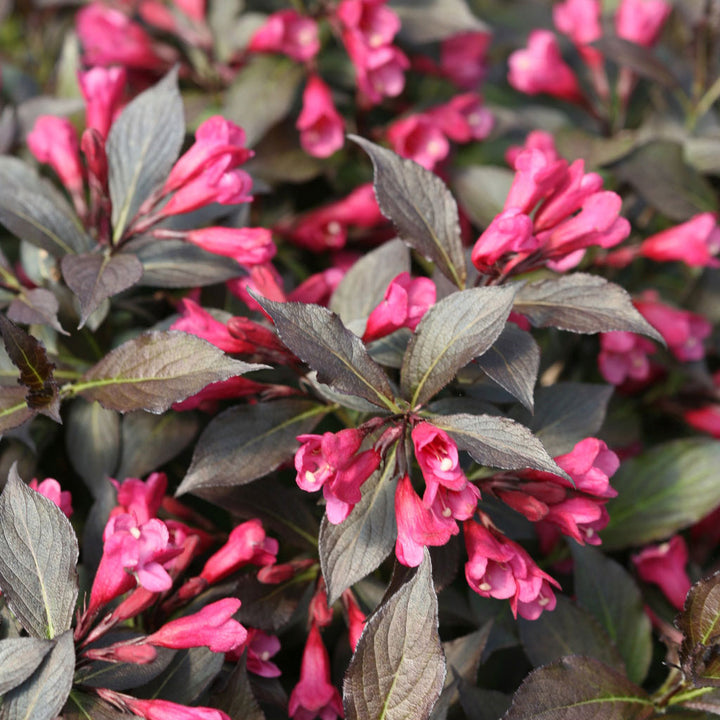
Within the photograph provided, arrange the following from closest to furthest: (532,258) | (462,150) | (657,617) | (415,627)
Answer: (415,627)
(532,258)
(657,617)
(462,150)

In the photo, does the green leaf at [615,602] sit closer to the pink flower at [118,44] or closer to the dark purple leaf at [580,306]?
the dark purple leaf at [580,306]

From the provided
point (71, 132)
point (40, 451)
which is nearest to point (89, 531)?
point (40, 451)

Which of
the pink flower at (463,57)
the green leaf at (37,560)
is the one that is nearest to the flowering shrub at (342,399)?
the green leaf at (37,560)

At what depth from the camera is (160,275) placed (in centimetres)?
115

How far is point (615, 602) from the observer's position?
1.18 meters

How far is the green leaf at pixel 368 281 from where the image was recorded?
3.82 feet

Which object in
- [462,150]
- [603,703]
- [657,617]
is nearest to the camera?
[603,703]

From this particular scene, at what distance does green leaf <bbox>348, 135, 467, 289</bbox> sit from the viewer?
3.48 ft

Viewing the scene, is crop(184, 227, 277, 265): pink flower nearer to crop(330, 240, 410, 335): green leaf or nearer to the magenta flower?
crop(330, 240, 410, 335): green leaf

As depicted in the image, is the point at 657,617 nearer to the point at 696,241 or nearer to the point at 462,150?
the point at 696,241

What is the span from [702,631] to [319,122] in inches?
44.1

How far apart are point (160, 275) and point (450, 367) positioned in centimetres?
49

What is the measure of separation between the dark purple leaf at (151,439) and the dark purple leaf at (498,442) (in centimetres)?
41

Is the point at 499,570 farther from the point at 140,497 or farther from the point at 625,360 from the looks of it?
the point at 625,360
